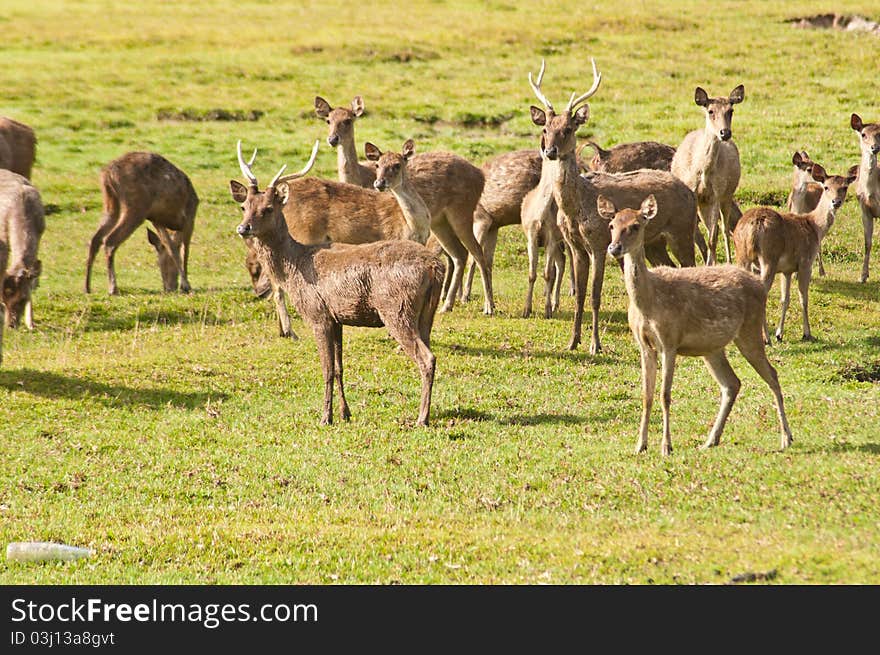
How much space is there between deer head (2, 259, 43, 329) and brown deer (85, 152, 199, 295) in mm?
3572

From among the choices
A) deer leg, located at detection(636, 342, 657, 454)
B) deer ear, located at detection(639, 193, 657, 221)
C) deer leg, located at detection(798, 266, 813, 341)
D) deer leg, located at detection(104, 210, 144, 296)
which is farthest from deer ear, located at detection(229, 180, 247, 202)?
deer leg, located at detection(798, 266, 813, 341)

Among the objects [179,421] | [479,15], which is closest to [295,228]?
[179,421]

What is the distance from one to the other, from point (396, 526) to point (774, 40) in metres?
36.7

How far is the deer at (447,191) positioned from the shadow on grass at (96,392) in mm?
5022

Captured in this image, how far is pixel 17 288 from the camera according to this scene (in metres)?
15.8

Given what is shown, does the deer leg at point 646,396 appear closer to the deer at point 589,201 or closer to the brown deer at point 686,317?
the brown deer at point 686,317

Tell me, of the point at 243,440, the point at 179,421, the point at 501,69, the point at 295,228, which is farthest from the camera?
the point at 501,69

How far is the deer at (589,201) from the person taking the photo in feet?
51.0

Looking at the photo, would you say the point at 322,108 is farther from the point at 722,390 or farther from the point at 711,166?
the point at 722,390

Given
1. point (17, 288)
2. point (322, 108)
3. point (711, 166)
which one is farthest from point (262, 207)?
point (711, 166)

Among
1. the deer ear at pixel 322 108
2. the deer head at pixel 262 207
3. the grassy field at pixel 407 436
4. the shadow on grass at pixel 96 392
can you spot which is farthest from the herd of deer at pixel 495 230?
the shadow on grass at pixel 96 392

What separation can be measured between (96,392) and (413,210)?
4.64 m

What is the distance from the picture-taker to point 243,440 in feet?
40.3

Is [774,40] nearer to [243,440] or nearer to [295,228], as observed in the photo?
[295,228]
